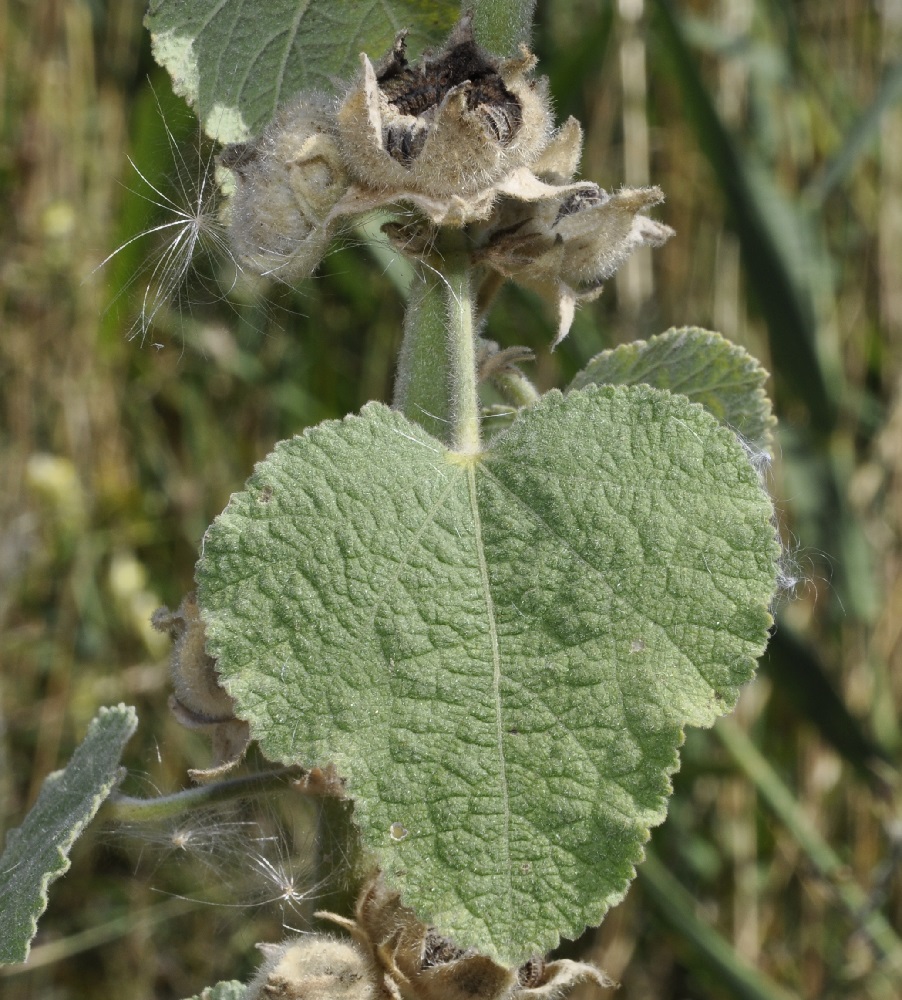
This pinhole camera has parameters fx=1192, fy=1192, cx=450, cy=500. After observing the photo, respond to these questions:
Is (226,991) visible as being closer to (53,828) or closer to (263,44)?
(53,828)

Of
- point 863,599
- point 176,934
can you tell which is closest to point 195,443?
point 176,934

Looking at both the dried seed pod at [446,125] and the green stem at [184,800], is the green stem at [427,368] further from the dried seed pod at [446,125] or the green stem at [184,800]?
the green stem at [184,800]

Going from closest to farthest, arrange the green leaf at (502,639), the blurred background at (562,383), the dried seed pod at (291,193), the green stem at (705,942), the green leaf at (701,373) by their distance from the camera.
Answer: the green leaf at (502,639) < the dried seed pod at (291,193) < the green leaf at (701,373) < the green stem at (705,942) < the blurred background at (562,383)

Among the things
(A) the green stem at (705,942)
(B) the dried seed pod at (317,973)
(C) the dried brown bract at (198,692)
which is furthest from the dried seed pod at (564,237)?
(A) the green stem at (705,942)

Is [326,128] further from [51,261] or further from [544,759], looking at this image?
[51,261]

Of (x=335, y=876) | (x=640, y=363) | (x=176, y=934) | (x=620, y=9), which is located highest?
(x=620, y=9)

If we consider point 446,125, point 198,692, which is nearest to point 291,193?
point 446,125
